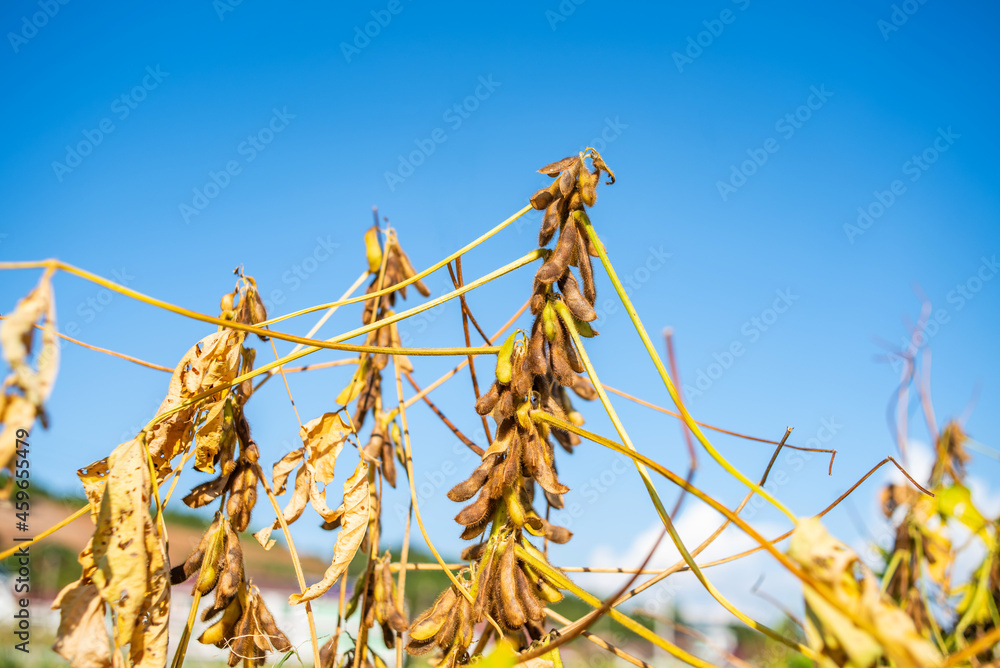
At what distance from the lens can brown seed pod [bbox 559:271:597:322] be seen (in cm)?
112

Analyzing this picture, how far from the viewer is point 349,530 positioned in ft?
3.93

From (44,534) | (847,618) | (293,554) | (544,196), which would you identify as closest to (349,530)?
(293,554)

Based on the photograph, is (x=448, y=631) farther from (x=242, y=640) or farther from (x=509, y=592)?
(x=242, y=640)

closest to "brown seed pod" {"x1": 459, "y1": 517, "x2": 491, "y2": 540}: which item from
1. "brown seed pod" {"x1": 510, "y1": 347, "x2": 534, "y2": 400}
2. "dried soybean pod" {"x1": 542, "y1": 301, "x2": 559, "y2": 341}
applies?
"brown seed pod" {"x1": 510, "y1": 347, "x2": 534, "y2": 400}

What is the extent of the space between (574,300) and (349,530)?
0.56 m

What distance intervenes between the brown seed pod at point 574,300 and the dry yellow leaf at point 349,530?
481 mm

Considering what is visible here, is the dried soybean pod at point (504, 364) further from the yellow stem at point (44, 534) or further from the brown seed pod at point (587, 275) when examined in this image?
the yellow stem at point (44, 534)

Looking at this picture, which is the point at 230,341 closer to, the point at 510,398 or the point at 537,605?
the point at 510,398

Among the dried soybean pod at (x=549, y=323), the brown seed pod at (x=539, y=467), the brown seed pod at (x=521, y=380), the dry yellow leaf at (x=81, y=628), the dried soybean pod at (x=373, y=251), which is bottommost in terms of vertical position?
the dry yellow leaf at (x=81, y=628)

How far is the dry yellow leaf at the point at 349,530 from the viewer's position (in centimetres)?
112

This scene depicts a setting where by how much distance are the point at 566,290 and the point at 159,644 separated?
2.68 feet

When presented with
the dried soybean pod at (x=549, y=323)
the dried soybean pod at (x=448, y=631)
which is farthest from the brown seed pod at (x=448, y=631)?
the dried soybean pod at (x=549, y=323)

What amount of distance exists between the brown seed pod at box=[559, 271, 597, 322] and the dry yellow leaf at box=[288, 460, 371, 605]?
48 cm

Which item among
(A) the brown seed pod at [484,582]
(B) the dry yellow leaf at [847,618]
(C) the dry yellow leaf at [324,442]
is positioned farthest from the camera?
(C) the dry yellow leaf at [324,442]
